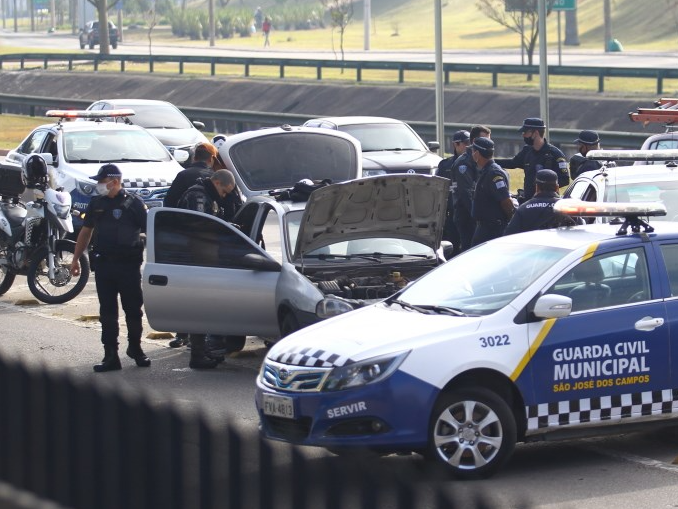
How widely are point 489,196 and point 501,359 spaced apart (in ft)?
17.4

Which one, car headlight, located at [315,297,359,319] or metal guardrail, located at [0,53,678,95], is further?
metal guardrail, located at [0,53,678,95]

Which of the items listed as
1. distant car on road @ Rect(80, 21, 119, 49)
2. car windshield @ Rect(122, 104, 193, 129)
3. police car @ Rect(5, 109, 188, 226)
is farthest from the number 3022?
distant car on road @ Rect(80, 21, 119, 49)

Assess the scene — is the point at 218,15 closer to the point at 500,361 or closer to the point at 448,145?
the point at 448,145

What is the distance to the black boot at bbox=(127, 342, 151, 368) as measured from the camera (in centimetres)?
1170

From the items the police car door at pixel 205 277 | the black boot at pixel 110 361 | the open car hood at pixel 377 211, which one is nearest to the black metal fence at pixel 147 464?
the open car hood at pixel 377 211

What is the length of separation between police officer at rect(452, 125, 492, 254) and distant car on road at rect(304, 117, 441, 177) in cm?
703

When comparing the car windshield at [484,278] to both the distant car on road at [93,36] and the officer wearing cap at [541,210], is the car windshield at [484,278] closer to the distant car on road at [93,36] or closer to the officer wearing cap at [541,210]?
the officer wearing cap at [541,210]

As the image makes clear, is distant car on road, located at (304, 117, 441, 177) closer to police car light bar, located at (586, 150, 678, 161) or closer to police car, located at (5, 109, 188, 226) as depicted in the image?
police car, located at (5, 109, 188, 226)

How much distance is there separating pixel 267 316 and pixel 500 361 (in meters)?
3.61

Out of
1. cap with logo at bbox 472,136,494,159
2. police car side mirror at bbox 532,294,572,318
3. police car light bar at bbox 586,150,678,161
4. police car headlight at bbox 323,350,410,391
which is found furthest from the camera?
cap with logo at bbox 472,136,494,159

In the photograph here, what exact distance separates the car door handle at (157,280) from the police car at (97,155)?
7.81 meters

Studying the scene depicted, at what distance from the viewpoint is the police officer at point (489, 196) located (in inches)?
505

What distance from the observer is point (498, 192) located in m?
12.9

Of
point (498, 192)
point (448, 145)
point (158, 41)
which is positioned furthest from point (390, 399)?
point (158, 41)
